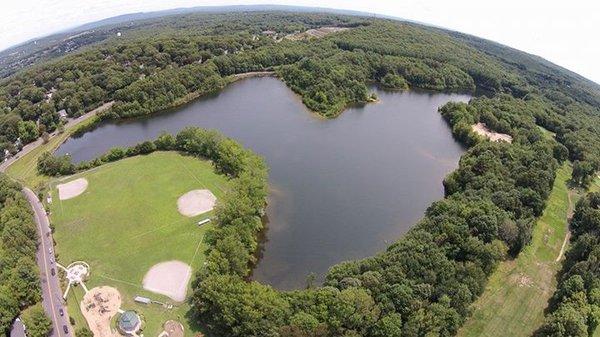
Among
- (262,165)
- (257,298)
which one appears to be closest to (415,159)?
(262,165)

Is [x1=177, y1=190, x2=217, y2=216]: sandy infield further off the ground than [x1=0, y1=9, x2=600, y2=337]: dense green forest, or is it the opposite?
[x1=0, y1=9, x2=600, y2=337]: dense green forest

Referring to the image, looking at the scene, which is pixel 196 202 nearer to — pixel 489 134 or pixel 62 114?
pixel 62 114

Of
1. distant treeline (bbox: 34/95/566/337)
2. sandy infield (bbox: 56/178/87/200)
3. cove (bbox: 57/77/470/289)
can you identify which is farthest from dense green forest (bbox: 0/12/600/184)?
sandy infield (bbox: 56/178/87/200)

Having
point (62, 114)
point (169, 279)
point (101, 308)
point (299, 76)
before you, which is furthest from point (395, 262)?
point (62, 114)

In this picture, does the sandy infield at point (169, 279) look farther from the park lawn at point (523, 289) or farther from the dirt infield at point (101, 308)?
the park lawn at point (523, 289)

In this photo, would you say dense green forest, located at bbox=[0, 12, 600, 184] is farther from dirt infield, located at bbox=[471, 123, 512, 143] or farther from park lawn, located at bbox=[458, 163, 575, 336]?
park lawn, located at bbox=[458, 163, 575, 336]

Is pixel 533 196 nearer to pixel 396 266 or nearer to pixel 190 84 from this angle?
pixel 396 266

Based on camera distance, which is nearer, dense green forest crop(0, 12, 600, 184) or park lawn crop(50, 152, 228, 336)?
park lawn crop(50, 152, 228, 336)
